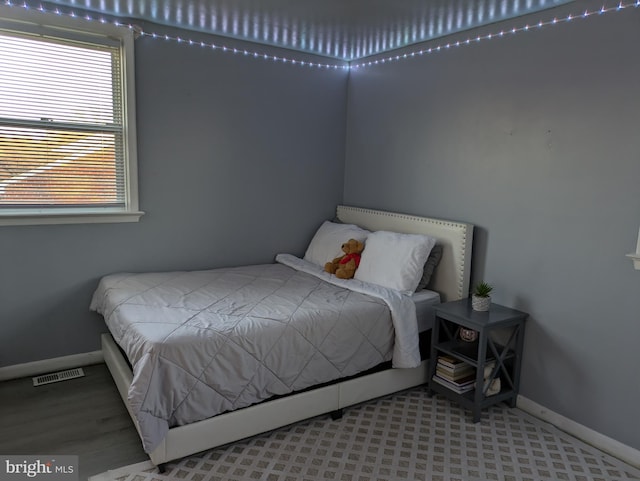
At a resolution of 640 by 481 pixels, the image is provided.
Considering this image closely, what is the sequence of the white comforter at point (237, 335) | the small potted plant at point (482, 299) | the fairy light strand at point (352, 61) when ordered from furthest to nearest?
the small potted plant at point (482, 299)
the fairy light strand at point (352, 61)
the white comforter at point (237, 335)

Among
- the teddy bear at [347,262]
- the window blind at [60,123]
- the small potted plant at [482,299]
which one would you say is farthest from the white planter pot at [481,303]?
the window blind at [60,123]

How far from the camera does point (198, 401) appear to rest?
7.09 ft

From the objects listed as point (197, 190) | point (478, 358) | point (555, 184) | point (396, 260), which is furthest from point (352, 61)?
point (478, 358)

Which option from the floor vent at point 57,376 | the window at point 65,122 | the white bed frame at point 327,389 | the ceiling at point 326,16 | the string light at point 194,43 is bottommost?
the floor vent at point 57,376

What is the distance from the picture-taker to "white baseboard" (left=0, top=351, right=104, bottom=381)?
296 centimetres

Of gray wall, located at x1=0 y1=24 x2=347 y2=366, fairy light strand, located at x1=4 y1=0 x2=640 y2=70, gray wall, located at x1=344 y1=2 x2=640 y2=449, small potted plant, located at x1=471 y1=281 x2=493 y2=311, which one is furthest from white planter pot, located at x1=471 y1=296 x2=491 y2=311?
gray wall, located at x1=0 y1=24 x2=347 y2=366

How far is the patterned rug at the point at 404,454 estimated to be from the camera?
215cm

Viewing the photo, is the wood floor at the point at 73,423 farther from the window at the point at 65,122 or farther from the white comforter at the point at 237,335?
the window at the point at 65,122

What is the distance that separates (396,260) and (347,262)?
38 cm

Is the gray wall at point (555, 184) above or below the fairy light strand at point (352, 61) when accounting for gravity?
below

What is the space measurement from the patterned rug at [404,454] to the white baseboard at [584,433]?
42 millimetres

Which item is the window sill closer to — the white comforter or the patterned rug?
the white comforter

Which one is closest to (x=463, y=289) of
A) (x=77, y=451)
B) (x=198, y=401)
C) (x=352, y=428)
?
(x=352, y=428)

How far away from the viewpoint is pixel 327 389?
2559 millimetres
